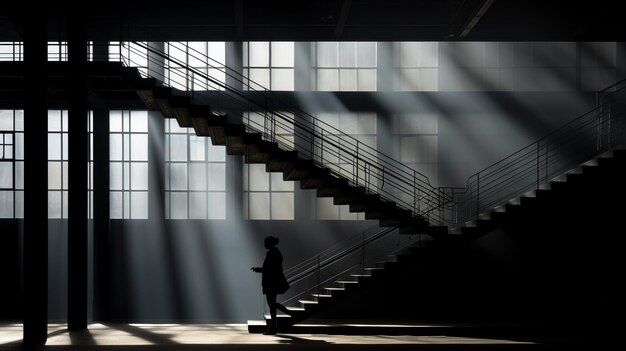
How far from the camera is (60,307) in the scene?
19.7 meters

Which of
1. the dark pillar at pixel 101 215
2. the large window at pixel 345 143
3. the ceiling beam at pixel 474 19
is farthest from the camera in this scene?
the large window at pixel 345 143

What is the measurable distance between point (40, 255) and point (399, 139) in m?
9.64

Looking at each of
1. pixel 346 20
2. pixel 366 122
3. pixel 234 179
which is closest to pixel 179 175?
pixel 234 179

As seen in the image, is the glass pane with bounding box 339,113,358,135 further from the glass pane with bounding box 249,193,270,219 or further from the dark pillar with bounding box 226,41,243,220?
the dark pillar with bounding box 226,41,243,220

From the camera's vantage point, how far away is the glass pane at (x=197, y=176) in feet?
65.0

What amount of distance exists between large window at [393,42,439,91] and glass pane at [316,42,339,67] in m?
1.50

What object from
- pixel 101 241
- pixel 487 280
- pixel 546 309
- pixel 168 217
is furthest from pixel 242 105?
pixel 546 309

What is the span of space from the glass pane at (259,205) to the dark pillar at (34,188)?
6.98 meters

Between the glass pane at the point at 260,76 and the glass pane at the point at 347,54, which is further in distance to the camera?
the glass pane at the point at 347,54

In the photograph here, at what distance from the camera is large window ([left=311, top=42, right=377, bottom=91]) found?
20.1 m

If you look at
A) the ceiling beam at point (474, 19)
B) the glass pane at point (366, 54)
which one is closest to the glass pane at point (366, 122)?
the glass pane at point (366, 54)

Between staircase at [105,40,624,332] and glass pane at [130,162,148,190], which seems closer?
staircase at [105,40,624,332]

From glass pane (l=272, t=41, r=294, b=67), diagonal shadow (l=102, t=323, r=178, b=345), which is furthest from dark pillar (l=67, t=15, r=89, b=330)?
glass pane (l=272, t=41, r=294, b=67)

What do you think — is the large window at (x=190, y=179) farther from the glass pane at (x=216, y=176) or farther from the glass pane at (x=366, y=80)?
the glass pane at (x=366, y=80)
